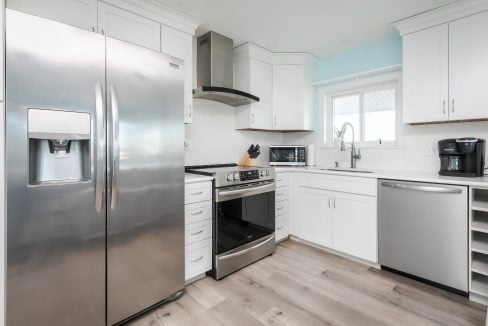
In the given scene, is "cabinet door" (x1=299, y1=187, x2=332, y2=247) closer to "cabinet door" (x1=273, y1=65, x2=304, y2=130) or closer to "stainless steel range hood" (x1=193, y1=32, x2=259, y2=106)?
"cabinet door" (x1=273, y1=65, x2=304, y2=130)

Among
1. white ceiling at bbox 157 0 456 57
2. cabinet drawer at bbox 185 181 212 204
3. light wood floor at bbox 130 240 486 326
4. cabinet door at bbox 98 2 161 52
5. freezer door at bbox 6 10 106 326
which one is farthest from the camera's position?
white ceiling at bbox 157 0 456 57

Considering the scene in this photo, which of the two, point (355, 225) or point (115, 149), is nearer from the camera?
point (115, 149)

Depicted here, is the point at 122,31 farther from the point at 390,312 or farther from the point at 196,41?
the point at 390,312

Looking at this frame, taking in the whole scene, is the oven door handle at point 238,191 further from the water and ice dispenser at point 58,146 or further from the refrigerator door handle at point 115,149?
the water and ice dispenser at point 58,146

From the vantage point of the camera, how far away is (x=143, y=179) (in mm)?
1688

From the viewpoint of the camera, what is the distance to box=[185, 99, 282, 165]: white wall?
2990 mm

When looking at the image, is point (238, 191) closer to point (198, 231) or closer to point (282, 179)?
point (198, 231)

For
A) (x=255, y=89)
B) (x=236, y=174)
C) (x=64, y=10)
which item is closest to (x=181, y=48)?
(x=64, y=10)

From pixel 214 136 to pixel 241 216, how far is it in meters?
1.18

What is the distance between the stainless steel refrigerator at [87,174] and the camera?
1264 mm

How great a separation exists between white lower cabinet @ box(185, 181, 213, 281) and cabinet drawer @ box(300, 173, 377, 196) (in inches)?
51.6

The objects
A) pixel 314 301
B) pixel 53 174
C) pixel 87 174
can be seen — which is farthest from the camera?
pixel 314 301

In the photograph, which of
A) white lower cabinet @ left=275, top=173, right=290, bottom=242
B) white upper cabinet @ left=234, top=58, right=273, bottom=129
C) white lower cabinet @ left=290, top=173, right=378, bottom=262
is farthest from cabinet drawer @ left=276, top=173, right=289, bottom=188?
white upper cabinet @ left=234, top=58, right=273, bottom=129

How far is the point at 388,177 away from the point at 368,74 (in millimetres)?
1481
